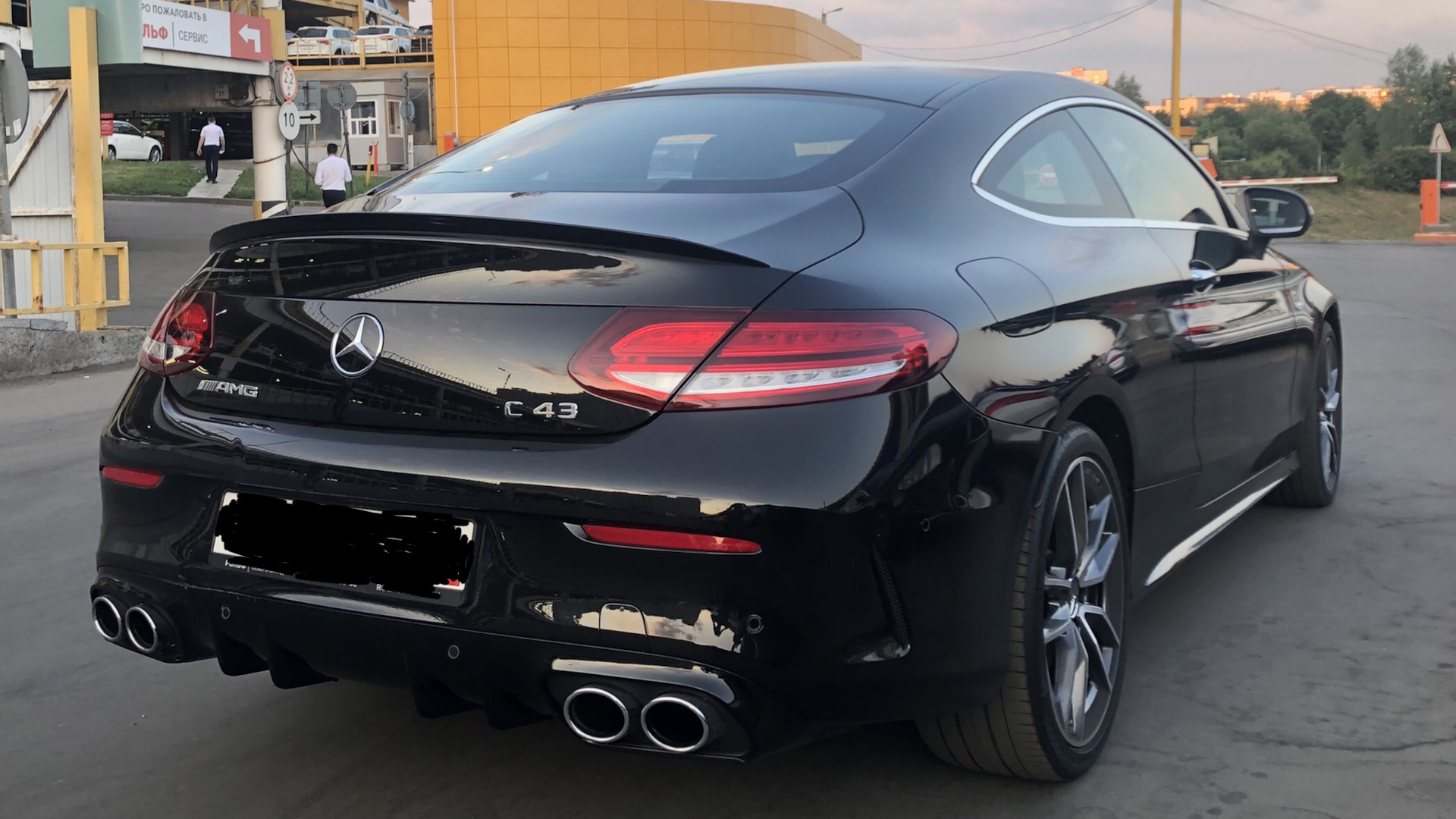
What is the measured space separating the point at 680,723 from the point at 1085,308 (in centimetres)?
129

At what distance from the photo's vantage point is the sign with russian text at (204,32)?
19422mm

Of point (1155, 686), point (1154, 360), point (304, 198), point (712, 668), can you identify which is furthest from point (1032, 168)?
point (304, 198)

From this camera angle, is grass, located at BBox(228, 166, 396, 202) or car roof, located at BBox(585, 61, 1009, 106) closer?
car roof, located at BBox(585, 61, 1009, 106)

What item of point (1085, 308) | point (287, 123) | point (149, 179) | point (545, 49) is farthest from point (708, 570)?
point (545, 49)

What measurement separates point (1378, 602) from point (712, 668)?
2720mm

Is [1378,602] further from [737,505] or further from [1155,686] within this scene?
[737,505]

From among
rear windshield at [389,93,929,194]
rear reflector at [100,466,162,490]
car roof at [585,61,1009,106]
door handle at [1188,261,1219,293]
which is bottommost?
rear reflector at [100,466,162,490]

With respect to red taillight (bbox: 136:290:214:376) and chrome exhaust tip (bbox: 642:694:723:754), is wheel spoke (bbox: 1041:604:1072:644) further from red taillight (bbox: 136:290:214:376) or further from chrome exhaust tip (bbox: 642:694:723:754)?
red taillight (bbox: 136:290:214:376)

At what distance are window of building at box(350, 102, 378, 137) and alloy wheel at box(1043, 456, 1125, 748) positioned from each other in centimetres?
5890

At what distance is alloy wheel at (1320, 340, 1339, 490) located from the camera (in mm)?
5164

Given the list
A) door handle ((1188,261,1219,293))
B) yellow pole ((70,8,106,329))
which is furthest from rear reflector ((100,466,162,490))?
yellow pole ((70,8,106,329))

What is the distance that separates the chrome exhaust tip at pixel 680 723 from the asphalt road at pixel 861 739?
51 centimetres

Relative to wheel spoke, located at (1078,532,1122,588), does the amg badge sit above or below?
above

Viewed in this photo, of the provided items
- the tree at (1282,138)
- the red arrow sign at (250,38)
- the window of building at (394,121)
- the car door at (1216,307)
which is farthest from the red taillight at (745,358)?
the window of building at (394,121)
